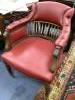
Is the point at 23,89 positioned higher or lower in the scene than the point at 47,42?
lower

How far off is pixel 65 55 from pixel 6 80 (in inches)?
27.8

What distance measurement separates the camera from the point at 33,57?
1954 mm

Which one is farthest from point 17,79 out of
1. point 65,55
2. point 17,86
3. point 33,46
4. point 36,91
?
point 65,55

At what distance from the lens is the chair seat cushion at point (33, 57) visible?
5.90 feet

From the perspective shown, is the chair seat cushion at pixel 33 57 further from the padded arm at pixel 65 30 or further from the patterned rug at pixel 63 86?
the padded arm at pixel 65 30

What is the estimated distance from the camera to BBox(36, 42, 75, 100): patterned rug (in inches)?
63.2

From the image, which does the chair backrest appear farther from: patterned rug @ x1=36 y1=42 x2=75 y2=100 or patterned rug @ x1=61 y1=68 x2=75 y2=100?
patterned rug @ x1=61 y1=68 x2=75 y2=100

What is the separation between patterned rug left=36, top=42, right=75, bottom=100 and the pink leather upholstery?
0.12 m

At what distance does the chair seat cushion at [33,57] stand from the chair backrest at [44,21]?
0.09m

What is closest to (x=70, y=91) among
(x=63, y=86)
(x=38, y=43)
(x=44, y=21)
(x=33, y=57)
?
(x=63, y=86)

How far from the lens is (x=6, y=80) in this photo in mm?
2217

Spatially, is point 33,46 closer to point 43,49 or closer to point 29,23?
point 43,49

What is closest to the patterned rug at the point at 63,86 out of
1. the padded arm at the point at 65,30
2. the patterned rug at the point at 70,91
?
the patterned rug at the point at 70,91

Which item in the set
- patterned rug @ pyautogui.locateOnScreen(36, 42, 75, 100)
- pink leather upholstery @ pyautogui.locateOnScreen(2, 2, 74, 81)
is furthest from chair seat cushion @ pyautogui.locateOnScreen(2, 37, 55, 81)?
patterned rug @ pyautogui.locateOnScreen(36, 42, 75, 100)
